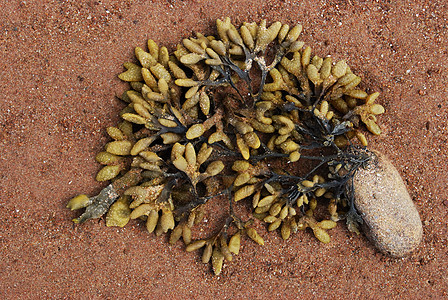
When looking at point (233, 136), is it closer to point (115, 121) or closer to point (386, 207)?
point (115, 121)

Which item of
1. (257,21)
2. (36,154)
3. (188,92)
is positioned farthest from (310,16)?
(36,154)

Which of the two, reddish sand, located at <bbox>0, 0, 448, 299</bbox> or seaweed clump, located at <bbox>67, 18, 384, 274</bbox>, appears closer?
seaweed clump, located at <bbox>67, 18, 384, 274</bbox>

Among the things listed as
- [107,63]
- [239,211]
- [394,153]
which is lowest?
[394,153]

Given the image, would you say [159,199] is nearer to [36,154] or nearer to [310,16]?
[36,154]

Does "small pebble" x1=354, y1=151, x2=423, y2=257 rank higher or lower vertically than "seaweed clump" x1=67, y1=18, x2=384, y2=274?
lower

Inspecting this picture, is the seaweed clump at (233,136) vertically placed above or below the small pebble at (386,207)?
above
